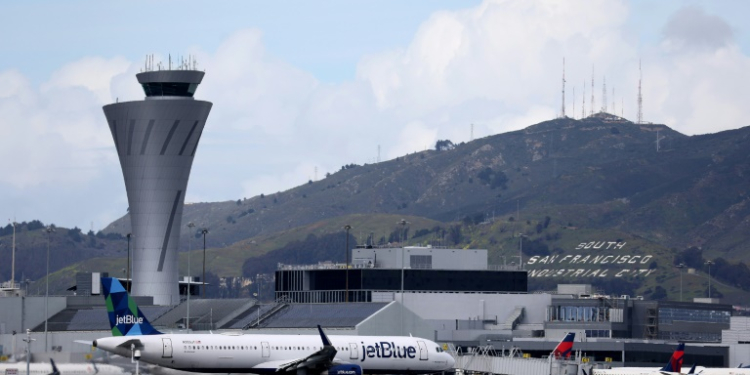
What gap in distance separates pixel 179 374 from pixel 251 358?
6268 mm

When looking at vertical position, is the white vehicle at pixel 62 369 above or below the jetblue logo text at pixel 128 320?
below

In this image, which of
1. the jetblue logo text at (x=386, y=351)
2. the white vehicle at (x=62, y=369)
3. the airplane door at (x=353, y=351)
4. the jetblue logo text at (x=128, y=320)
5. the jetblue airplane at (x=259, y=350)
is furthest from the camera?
the jetblue logo text at (x=386, y=351)

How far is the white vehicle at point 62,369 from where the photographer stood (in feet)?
309

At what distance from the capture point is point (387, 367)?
397ft

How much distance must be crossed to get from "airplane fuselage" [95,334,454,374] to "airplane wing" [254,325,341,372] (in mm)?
180

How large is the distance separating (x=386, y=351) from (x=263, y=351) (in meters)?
11.3

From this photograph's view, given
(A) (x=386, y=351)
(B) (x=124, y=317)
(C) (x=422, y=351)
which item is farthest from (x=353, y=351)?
(B) (x=124, y=317)

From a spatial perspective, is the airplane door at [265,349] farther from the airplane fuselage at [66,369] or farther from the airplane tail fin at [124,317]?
the airplane fuselage at [66,369]

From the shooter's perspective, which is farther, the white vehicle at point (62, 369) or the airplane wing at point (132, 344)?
the airplane wing at point (132, 344)

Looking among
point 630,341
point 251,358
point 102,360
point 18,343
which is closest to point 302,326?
point 18,343

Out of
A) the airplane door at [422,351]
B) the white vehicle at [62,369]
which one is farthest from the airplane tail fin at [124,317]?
the airplane door at [422,351]

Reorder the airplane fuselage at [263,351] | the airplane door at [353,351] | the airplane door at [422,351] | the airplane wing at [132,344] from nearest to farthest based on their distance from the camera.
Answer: the airplane wing at [132,344]
the airplane fuselage at [263,351]
the airplane door at [353,351]
the airplane door at [422,351]

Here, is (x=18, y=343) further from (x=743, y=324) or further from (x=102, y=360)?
(x=743, y=324)

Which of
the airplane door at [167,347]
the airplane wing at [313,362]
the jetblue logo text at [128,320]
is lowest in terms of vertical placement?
the airplane wing at [313,362]
